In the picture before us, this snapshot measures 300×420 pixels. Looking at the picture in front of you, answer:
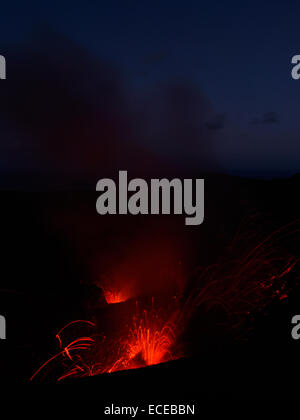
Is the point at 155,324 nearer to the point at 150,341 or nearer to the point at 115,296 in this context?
the point at 150,341

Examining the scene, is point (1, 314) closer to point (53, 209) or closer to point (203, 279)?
point (203, 279)

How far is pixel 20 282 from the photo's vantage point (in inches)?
360

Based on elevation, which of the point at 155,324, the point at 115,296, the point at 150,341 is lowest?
the point at 150,341

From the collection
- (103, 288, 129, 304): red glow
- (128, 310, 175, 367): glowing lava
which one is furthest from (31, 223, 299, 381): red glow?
(103, 288, 129, 304): red glow

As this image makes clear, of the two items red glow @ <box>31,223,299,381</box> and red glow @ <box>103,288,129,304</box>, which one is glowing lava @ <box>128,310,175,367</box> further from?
red glow @ <box>103,288,129,304</box>

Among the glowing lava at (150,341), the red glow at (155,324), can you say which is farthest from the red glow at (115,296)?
the glowing lava at (150,341)

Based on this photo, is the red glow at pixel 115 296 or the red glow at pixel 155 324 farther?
the red glow at pixel 115 296

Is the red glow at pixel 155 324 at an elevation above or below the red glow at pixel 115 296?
below

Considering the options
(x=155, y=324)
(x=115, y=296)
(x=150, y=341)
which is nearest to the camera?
(x=150, y=341)

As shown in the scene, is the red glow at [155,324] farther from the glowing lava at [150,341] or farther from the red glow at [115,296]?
the red glow at [115,296]

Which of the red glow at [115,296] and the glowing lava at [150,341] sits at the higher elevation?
the red glow at [115,296]

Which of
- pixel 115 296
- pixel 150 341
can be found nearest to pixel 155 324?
pixel 150 341
